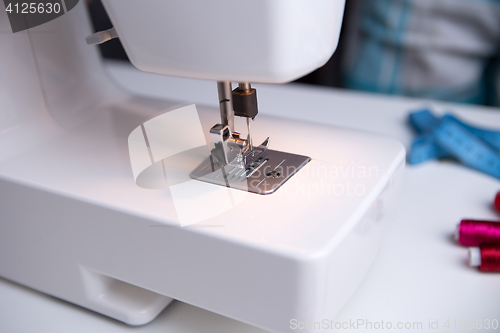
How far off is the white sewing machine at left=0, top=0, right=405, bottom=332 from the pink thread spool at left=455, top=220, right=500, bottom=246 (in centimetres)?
16

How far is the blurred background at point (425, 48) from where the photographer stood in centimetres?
161

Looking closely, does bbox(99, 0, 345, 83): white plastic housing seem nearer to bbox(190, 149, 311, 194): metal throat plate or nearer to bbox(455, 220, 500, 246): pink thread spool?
bbox(190, 149, 311, 194): metal throat plate

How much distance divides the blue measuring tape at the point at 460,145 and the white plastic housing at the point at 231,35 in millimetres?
501

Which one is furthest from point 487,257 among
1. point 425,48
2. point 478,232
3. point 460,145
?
point 425,48

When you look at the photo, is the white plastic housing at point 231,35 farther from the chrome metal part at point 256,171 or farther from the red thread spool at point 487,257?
the red thread spool at point 487,257

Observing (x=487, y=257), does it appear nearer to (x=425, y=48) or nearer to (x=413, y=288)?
(x=413, y=288)

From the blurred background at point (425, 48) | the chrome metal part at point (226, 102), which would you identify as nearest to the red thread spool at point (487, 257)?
the chrome metal part at point (226, 102)

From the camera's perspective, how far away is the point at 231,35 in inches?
19.5

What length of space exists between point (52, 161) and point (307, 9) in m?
0.43

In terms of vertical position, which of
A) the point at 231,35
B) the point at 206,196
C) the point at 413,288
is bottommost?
the point at 413,288

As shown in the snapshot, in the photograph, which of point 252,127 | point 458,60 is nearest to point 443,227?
point 252,127

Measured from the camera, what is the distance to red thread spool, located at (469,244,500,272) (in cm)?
66

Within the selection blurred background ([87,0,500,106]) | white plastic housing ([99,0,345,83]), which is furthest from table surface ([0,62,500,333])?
blurred background ([87,0,500,106])

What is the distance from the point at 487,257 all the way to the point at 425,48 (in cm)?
121
